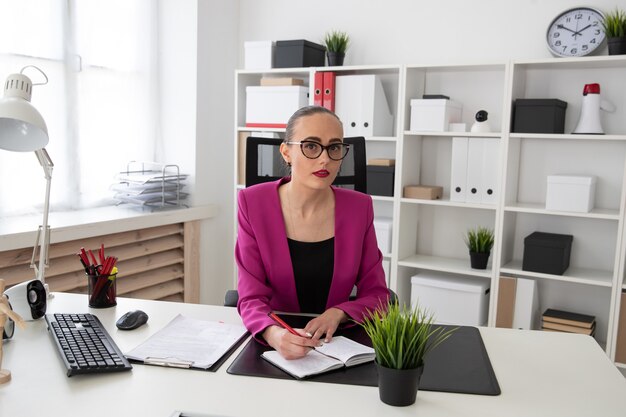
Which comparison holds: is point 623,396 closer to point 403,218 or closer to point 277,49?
point 403,218

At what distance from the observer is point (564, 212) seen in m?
2.91

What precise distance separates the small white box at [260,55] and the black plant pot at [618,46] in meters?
1.90

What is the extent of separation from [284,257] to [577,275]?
1899 mm

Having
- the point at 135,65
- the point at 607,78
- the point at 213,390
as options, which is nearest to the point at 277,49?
the point at 135,65

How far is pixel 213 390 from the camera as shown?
4.10 ft

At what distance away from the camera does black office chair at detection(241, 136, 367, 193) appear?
7.39ft

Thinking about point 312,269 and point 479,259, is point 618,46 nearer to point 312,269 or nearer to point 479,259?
point 479,259

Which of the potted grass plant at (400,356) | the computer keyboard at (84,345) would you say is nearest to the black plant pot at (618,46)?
the potted grass plant at (400,356)

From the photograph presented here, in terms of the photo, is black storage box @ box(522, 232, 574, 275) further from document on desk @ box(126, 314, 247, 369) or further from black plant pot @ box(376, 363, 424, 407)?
black plant pot @ box(376, 363, 424, 407)

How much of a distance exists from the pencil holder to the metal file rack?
1657 millimetres

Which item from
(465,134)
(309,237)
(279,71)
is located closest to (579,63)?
(465,134)

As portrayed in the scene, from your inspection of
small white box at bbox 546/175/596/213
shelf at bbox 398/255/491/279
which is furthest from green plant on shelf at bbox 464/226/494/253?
small white box at bbox 546/175/596/213

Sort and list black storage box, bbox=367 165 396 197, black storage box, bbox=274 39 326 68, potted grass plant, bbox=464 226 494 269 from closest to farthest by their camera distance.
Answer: potted grass plant, bbox=464 226 494 269 < black storage box, bbox=367 165 396 197 < black storage box, bbox=274 39 326 68

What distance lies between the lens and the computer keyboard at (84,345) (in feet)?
4.36
